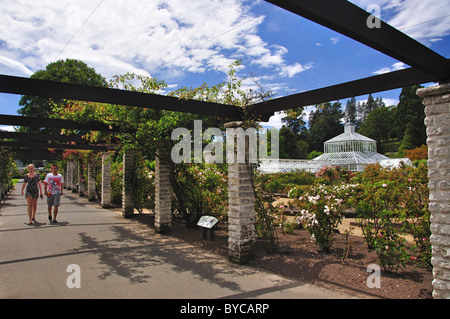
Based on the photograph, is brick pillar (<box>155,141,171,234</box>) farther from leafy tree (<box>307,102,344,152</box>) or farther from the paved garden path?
leafy tree (<box>307,102,344,152</box>)

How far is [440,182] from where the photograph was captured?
11.6ft

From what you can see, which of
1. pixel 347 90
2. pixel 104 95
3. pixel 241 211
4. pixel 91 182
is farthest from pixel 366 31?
pixel 91 182

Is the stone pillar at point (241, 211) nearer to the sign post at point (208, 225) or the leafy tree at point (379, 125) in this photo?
the sign post at point (208, 225)

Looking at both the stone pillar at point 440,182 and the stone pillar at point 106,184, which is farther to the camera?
the stone pillar at point 106,184

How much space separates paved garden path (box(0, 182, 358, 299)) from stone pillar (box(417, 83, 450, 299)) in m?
1.13

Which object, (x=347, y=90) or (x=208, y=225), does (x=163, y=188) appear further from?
(x=347, y=90)

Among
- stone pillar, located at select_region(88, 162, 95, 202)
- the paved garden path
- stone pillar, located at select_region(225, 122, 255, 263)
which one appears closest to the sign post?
the paved garden path

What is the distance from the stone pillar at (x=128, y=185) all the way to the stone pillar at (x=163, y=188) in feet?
10.2

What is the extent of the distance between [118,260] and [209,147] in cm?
366

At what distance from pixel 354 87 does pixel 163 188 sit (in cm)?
544

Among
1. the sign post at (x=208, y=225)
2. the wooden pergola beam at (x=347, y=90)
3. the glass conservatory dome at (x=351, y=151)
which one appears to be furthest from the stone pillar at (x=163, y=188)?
the glass conservatory dome at (x=351, y=151)

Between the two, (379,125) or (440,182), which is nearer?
(440,182)

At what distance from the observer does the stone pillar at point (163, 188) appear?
26.5ft
